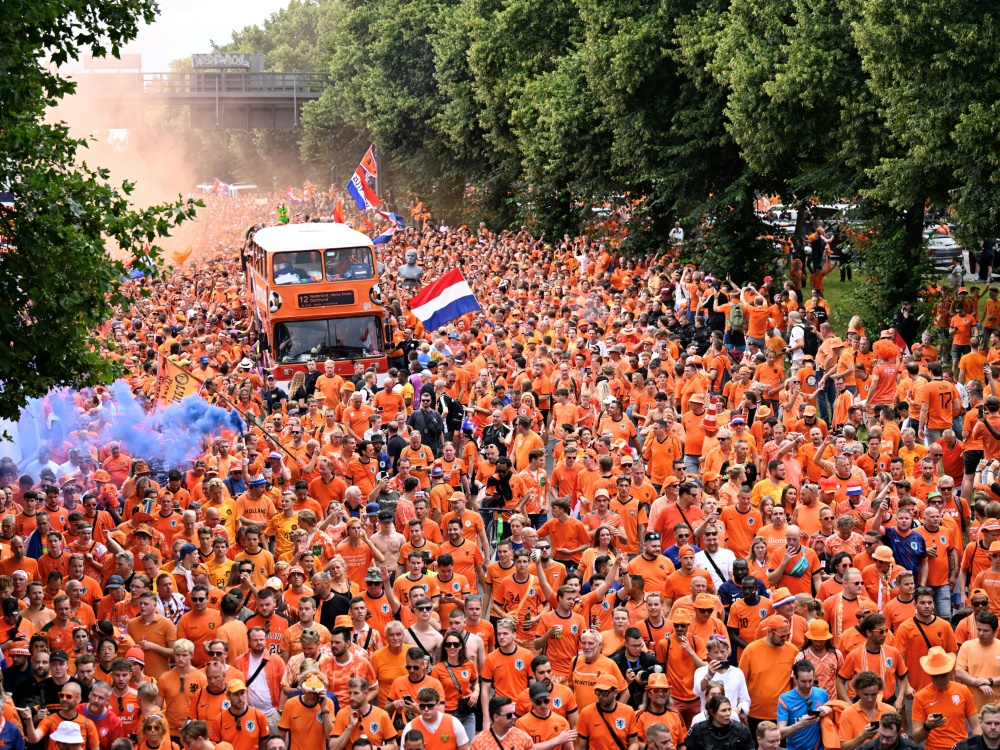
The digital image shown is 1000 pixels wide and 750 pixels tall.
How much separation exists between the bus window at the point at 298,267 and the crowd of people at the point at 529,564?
14.7 feet

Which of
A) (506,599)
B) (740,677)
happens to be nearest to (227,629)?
(506,599)

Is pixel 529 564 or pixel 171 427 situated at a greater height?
pixel 529 564

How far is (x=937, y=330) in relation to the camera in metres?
24.3

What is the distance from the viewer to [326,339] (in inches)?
981

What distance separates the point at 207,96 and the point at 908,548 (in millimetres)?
74970

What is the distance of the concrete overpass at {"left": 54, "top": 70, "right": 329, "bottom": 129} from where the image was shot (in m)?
81.0

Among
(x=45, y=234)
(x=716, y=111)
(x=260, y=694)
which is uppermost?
(x=45, y=234)

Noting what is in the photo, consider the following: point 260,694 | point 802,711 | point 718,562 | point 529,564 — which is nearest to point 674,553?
point 718,562

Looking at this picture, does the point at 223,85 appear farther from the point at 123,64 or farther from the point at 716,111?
the point at 716,111

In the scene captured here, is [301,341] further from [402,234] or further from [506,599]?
[402,234]

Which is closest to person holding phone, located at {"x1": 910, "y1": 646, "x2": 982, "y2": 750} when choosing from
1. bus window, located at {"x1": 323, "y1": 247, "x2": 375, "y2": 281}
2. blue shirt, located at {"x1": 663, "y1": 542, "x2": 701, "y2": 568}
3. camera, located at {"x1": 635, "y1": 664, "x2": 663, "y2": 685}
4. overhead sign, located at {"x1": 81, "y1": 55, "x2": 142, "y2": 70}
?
camera, located at {"x1": 635, "y1": 664, "x2": 663, "y2": 685}

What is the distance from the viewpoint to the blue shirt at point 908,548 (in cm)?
1269

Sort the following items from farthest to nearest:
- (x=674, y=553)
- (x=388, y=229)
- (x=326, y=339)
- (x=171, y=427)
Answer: (x=388, y=229)
(x=326, y=339)
(x=171, y=427)
(x=674, y=553)

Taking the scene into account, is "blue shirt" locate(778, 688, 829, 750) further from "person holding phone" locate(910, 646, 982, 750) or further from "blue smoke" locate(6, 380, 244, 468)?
"blue smoke" locate(6, 380, 244, 468)
